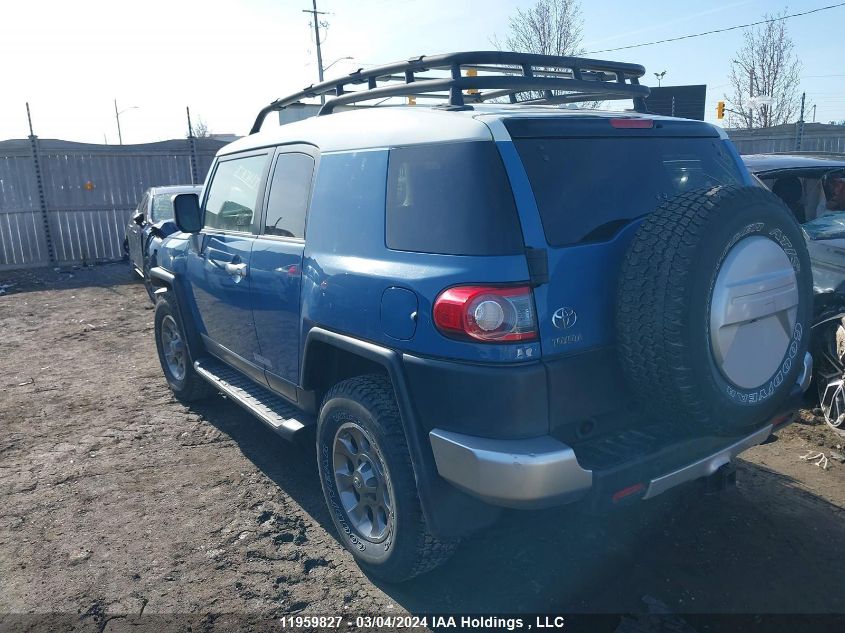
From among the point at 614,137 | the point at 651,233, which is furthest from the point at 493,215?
the point at 614,137

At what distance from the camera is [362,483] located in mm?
3086

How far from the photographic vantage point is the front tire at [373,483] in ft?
9.16

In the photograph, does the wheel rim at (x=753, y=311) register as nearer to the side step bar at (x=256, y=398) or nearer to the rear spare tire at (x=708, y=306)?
the rear spare tire at (x=708, y=306)

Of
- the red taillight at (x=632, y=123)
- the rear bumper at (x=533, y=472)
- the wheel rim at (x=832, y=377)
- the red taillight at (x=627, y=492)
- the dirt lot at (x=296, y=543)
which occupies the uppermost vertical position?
the red taillight at (x=632, y=123)

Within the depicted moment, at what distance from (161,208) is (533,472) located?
10.0 meters

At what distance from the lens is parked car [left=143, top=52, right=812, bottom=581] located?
2.42m

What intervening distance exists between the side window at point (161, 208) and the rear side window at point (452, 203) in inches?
341

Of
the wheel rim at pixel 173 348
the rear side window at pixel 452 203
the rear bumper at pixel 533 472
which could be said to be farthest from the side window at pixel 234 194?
the rear bumper at pixel 533 472

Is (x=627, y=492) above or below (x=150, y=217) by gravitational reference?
below

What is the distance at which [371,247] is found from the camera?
9.59 ft

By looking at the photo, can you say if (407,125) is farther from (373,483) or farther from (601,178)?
(373,483)

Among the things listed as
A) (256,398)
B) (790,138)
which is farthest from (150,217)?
(790,138)

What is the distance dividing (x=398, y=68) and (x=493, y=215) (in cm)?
122

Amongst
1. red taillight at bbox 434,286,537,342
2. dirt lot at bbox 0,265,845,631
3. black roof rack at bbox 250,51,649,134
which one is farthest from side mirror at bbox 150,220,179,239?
red taillight at bbox 434,286,537,342
